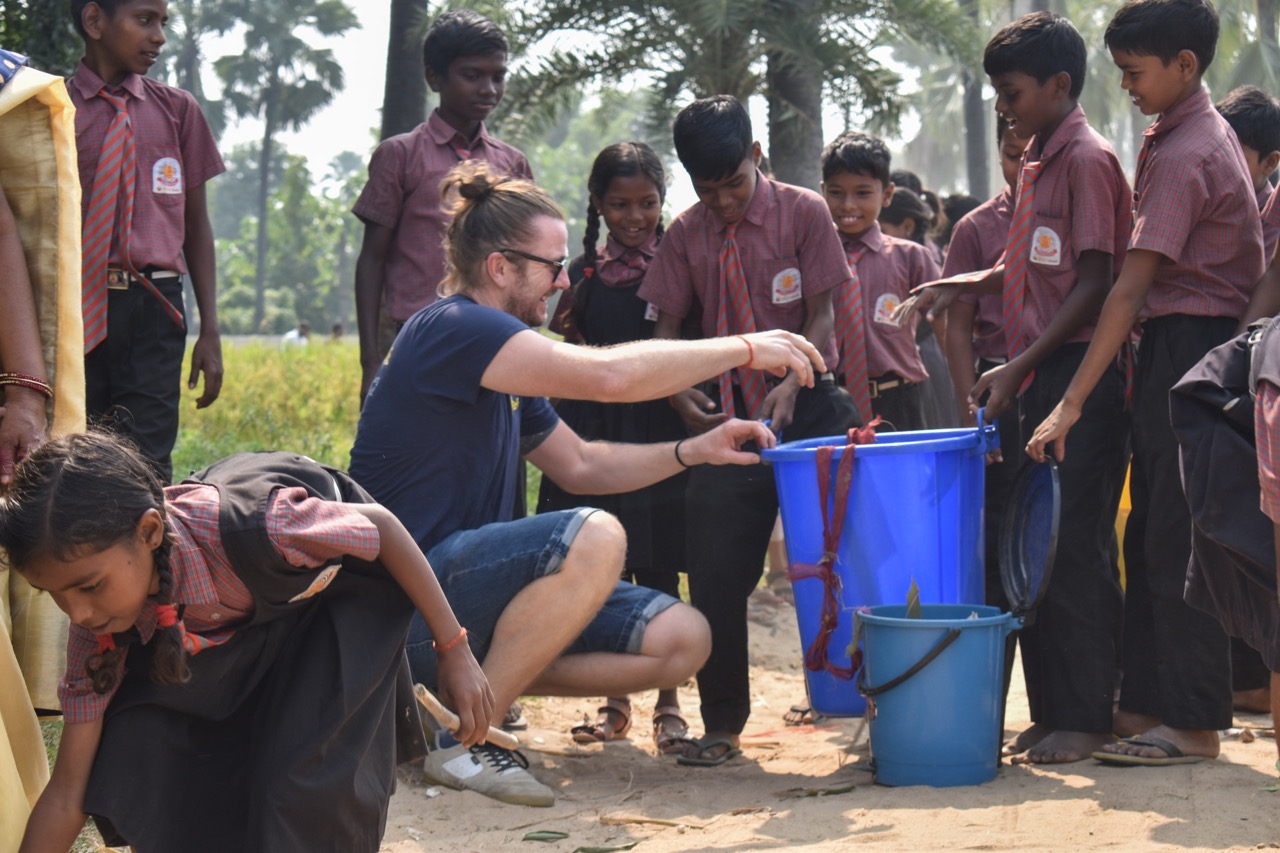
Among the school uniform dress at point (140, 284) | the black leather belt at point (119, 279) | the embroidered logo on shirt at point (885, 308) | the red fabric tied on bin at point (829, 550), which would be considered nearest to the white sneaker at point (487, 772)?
the red fabric tied on bin at point (829, 550)

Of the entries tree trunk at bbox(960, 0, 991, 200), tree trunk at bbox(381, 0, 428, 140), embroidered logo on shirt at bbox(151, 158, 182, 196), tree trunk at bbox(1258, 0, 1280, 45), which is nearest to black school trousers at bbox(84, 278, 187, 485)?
embroidered logo on shirt at bbox(151, 158, 182, 196)

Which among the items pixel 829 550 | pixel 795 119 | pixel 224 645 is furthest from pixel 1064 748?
pixel 795 119

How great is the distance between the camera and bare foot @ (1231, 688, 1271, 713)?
450cm

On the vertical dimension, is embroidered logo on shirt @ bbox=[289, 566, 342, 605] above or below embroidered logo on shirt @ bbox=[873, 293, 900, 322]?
below

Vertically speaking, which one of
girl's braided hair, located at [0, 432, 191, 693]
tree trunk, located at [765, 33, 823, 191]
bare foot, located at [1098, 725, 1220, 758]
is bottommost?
bare foot, located at [1098, 725, 1220, 758]

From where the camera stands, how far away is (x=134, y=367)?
430 cm

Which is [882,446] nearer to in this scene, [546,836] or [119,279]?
[546,836]

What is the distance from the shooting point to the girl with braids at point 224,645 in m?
2.35

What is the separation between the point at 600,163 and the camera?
4.84 meters

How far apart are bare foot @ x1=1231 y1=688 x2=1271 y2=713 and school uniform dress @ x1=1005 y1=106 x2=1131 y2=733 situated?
798 mm

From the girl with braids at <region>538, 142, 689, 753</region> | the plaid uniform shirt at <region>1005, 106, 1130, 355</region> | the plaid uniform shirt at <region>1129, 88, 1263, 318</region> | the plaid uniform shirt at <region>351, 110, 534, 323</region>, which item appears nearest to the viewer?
the plaid uniform shirt at <region>1129, 88, 1263, 318</region>

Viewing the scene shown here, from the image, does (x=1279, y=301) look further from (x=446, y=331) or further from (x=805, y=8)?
(x=805, y=8)

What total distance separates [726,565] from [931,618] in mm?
683

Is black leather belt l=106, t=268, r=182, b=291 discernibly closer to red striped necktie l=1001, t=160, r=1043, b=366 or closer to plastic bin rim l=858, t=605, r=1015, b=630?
plastic bin rim l=858, t=605, r=1015, b=630
